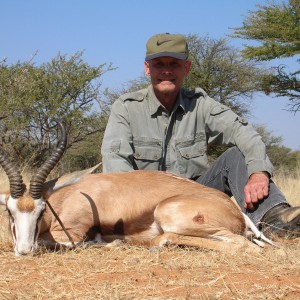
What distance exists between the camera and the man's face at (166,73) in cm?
542

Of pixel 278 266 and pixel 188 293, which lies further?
pixel 278 266

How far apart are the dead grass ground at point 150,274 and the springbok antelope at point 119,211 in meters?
0.17

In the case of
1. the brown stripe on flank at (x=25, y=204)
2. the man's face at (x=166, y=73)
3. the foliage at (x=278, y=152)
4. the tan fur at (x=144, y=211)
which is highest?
the man's face at (x=166, y=73)

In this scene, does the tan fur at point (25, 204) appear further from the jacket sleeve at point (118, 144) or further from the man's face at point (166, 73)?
the man's face at point (166, 73)

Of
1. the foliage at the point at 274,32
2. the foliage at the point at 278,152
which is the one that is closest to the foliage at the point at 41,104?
the foliage at the point at 274,32

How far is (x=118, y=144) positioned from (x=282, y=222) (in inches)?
59.3

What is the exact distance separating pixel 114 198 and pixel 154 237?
0.42 metres

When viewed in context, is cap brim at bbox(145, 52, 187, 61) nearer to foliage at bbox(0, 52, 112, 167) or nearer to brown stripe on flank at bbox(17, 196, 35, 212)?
brown stripe on flank at bbox(17, 196, 35, 212)

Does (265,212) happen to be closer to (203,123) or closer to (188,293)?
(203,123)

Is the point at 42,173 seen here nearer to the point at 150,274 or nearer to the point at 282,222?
the point at 150,274

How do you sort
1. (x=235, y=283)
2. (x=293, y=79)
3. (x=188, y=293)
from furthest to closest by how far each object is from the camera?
1. (x=293, y=79)
2. (x=235, y=283)
3. (x=188, y=293)

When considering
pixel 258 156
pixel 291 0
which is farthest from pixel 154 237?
pixel 291 0

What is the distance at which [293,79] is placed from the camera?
16.8 metres

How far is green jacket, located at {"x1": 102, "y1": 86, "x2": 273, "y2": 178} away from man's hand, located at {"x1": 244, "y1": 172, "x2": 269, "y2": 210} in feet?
1.65
